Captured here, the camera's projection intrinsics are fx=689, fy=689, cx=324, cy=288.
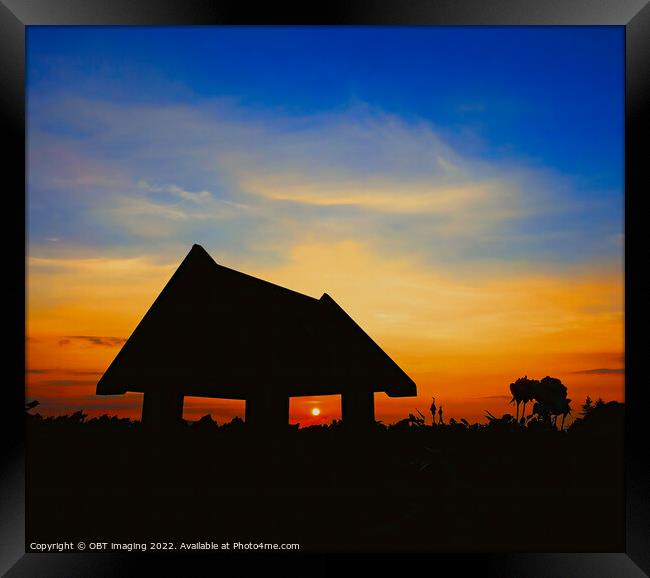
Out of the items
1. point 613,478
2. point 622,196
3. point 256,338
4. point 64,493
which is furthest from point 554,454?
point 64,493

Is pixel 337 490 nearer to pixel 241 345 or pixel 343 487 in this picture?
pixel 343 487

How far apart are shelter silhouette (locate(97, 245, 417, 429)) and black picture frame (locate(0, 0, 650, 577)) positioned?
447 mm

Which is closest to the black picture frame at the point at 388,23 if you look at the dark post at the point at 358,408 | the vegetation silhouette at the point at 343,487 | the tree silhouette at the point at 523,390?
the vegetation silhouette at the point at 343,487

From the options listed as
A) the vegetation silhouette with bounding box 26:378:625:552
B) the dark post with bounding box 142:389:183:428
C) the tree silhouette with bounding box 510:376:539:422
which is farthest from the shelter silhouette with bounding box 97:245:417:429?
the tree silhouette with bounding box 510:376:539:422

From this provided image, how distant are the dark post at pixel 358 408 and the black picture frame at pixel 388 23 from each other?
0.50m

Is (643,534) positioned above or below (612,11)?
below

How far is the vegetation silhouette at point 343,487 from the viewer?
7.45 ft

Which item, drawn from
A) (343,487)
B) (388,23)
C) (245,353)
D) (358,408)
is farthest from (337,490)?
(388,23)

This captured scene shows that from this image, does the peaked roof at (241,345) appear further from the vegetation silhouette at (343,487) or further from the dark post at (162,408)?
the vegetation silhouette at (343,487)

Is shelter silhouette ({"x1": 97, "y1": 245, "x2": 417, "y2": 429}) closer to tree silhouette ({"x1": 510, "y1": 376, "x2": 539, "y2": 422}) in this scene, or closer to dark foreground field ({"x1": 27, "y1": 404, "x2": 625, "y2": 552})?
dark foreground field ({"x1": 27, "y1": 404, "x2": 625, "y2": 552})

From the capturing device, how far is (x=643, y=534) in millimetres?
2197

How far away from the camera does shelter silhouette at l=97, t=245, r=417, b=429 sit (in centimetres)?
245

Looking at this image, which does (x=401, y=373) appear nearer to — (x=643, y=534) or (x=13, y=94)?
(x=643, y=534)

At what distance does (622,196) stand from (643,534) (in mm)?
1108
